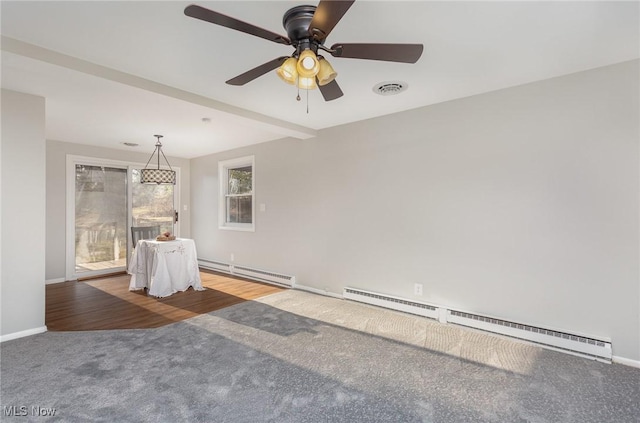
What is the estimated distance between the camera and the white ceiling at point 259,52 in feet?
5.91

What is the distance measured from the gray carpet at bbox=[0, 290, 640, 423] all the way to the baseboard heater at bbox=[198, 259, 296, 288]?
155 centimetres

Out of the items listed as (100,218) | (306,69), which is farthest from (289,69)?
(100,218)

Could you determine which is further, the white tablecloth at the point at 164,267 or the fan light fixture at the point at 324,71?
the white tablecloth at the point at 164,267

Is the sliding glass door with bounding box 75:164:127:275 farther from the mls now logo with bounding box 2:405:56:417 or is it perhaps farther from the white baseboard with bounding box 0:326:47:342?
the mls now logo with bounding box 2:405:56:417

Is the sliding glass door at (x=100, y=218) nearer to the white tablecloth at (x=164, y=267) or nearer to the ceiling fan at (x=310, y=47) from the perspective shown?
the white tablecloth at (x=164, y=267)

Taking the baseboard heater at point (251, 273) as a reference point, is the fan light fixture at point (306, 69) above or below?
above

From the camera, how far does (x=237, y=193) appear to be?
576 cm

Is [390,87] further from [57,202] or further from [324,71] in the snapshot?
[57,202]

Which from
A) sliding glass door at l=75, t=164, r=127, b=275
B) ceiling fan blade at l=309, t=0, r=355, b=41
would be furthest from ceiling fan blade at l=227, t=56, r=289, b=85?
sliding glass door at l=75, t=164, r=127, b=275

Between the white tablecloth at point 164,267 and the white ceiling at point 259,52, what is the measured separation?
5.83 feet

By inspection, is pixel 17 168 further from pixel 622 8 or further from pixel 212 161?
pixel 622 8

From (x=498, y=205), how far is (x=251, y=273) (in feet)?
12.6

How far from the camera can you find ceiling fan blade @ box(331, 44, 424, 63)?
5.29ft

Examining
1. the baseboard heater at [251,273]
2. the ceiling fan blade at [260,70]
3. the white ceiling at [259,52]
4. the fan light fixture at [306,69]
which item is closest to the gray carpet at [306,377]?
the baseboard heater at [251,273]
